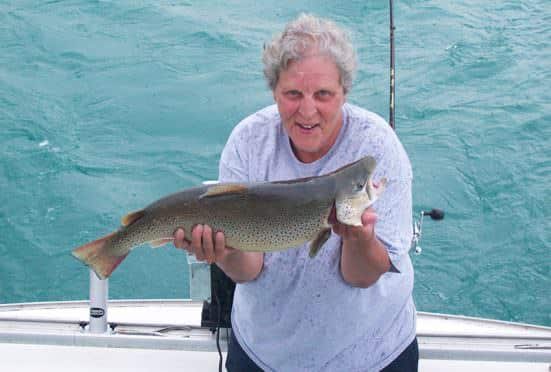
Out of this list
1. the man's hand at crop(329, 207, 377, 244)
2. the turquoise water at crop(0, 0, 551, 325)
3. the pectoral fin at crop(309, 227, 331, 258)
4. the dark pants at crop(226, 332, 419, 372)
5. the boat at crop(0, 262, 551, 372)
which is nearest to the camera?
the man's hand at crop(329, 207, 377, 244)

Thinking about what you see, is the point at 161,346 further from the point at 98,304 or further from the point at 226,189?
the point at 226,189

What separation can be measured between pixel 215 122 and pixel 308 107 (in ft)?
27.6

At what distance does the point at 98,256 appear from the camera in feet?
7.41

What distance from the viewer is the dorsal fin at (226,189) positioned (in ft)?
7.04

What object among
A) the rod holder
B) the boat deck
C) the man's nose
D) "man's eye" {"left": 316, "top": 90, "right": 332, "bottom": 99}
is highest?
"man's eye" {"left": 316, "top": 90, "right": 332, "bottom": 99}

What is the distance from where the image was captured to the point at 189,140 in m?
9.96

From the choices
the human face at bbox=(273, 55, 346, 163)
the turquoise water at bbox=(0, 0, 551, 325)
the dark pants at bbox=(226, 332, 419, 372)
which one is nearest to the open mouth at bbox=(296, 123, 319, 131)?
the human face at bbox=(273, 55, 346, 163)

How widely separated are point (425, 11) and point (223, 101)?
5.04 m

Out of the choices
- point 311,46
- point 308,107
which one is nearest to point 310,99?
point 308,107

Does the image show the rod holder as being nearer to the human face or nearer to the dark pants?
the dark pants

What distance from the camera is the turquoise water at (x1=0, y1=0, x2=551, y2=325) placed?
7.87m

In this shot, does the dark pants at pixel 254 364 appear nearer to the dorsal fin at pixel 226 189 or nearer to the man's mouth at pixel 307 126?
the dorsal fin at pixel 226 189

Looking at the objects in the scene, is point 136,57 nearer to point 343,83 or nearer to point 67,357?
point 67,357

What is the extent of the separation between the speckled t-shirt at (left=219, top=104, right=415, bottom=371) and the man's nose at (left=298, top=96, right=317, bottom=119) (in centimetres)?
19
